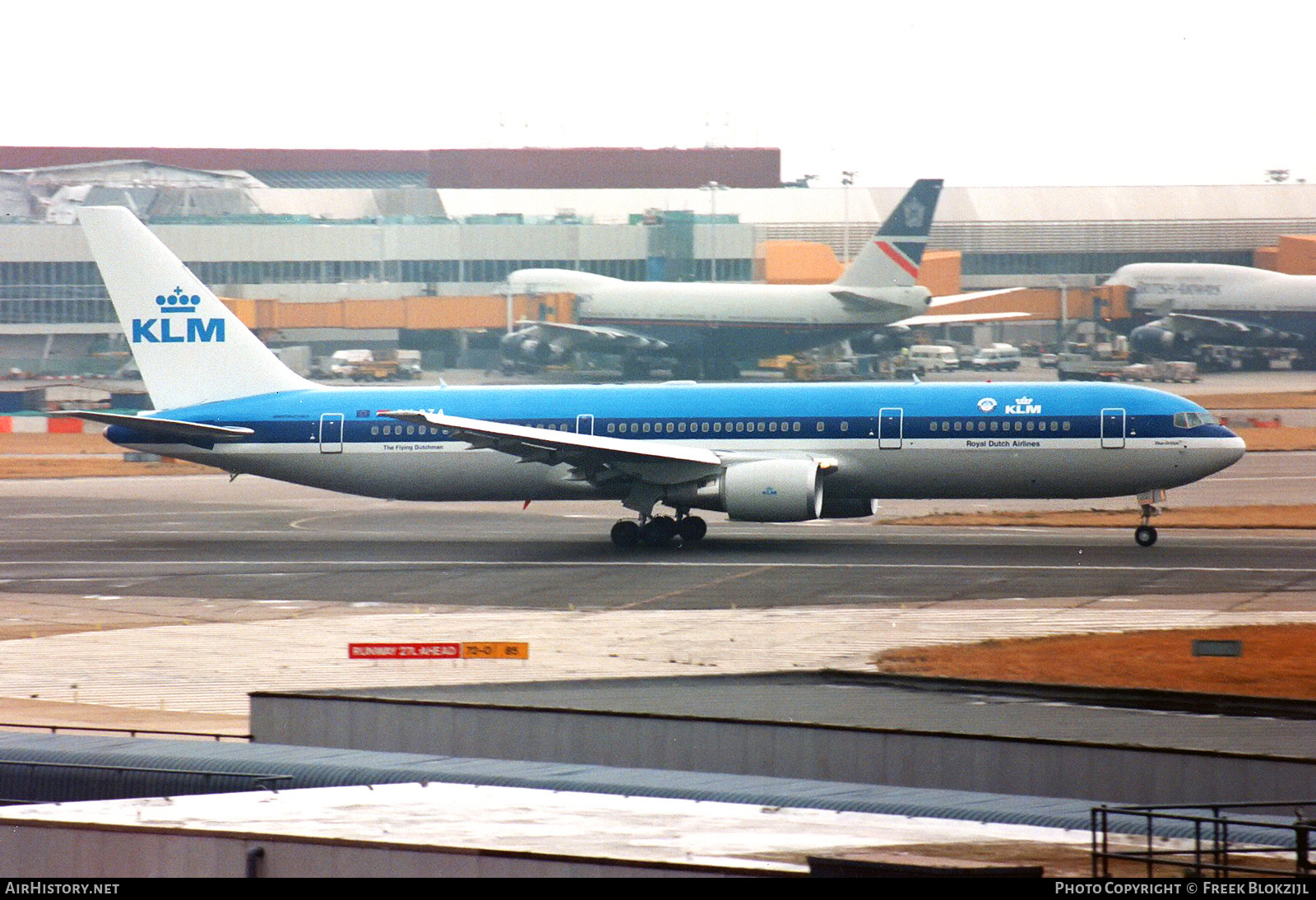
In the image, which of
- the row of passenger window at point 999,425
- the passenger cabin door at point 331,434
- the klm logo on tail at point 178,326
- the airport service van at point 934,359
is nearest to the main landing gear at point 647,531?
the row of passenger window at point 999,425

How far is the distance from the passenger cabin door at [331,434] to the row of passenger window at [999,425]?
1791 centimetres

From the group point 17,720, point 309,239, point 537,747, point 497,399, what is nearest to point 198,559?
point 497,399

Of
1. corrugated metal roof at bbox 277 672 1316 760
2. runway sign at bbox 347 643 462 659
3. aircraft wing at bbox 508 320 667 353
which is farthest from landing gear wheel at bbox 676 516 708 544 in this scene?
aircraft wing at bbox 508 320 667 353

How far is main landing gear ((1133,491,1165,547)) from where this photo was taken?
4500 centimetres

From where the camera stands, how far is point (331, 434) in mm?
48750

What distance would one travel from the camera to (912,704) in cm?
2464

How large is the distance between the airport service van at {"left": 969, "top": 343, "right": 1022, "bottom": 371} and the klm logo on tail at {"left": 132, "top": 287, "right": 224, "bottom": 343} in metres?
78.0

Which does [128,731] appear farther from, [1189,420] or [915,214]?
[915,214]

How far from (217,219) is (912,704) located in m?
118

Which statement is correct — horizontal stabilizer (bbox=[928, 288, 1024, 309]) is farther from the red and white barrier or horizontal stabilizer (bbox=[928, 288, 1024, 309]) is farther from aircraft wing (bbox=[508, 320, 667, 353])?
the red and white barrier

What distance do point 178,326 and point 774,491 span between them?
20.8 metres

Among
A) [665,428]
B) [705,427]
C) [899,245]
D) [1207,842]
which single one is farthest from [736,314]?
[1207,842]

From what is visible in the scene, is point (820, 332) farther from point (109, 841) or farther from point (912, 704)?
point (109, 841)

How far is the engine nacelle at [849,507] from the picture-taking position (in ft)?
154
